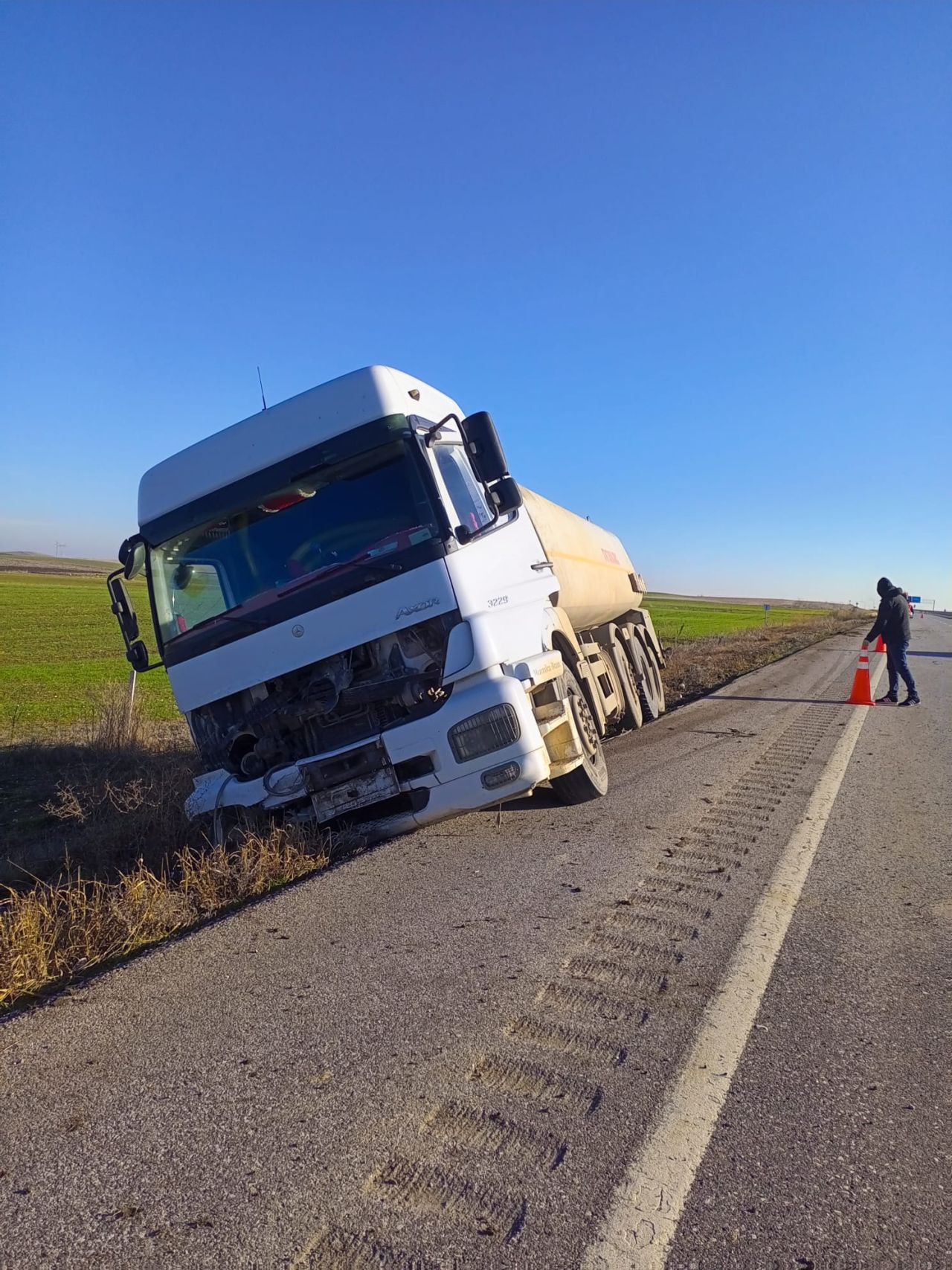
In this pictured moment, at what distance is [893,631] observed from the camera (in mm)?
12672

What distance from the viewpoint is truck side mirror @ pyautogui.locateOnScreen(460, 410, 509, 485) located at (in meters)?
5.05

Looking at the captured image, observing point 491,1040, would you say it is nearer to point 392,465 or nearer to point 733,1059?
point 733,1059

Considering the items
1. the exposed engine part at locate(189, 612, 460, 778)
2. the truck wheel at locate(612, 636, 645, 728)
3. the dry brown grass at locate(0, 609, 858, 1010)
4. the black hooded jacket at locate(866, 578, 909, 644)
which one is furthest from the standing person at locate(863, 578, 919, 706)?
the dry brown grass at locate(0, 609, 858, 1010)

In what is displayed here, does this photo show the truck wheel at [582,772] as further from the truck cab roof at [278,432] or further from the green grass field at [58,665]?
the green grass field at [58,665]

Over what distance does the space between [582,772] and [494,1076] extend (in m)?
3.24

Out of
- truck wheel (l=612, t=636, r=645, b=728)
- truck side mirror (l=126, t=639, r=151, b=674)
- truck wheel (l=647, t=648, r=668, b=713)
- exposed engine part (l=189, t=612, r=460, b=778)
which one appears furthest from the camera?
truck wheel (l=647, t=648, r=668, b=713)

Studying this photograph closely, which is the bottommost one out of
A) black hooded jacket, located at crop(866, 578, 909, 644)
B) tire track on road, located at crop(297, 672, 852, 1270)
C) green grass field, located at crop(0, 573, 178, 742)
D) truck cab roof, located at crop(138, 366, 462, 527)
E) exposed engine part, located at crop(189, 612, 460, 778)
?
tire track on road, located at crop(297, 672, 852, 1270)

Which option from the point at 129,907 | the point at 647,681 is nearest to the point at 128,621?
the point at 129,907

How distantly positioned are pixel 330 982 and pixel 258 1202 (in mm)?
1169

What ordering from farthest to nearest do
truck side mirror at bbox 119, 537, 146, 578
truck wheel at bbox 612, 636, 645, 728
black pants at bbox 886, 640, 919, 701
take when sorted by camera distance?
black pants at bbox 886, 640, 919, 701 < truck wheel at bbox 612, 636, 645, 728 < truck side mirror at bbox 119, 537, 146, 578

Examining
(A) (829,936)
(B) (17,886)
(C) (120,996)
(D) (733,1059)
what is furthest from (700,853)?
(B) (17,886)

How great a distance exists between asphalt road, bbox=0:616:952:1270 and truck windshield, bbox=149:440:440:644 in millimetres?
1734

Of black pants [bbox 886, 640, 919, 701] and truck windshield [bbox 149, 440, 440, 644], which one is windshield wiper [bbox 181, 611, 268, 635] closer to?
truck windshield [bbox 149, 440, 440, 644]

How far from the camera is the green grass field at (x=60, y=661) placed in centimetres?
1401
